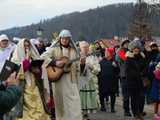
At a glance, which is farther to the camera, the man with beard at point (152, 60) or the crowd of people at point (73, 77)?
the man with beard at point (152, 60)

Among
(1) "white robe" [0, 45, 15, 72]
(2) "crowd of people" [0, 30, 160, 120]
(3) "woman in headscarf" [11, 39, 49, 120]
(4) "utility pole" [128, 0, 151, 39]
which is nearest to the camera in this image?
(3) "woman in headscarf" [11, 39, 49, 120]

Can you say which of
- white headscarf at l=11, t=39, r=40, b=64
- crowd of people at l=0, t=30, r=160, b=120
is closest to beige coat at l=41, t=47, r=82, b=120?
crowd of people at l=0, t=30, r=160, b=120

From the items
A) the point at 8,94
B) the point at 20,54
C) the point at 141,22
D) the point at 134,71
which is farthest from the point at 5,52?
the point at 141,22

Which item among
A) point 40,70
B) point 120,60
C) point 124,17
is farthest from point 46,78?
point 124,17

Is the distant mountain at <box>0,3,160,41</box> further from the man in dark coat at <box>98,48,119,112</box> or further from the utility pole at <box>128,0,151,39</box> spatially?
the man in dark coat at <box>98,48,119,112</box>

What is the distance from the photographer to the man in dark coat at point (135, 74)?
13.8 meters

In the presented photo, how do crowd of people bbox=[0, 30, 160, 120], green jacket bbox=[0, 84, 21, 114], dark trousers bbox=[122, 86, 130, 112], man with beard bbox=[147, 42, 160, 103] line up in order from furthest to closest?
man with beard bbox=[147, 42, 160, 103] < dark trousers bbox=[122, 86, 130, 112] < crowd of people bbox=[0, 30, 160, 120] < green jacket bbox=[0, 84, 21, 114]

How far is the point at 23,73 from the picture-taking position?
10562 mm

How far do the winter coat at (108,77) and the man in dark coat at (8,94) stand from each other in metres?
11.0

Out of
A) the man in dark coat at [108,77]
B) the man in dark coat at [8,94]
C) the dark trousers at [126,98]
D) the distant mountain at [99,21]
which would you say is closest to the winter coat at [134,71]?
the dark trousers at [126,98]

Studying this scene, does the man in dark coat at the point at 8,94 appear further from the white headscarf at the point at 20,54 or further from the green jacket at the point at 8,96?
the white headscarf at the point at 20,54

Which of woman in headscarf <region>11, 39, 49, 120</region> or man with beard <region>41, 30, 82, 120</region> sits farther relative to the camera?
man with beard <region>41, 30, 82, 120</region>

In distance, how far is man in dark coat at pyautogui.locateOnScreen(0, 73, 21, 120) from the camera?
16.3ft

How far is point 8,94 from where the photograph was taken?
4988mm
